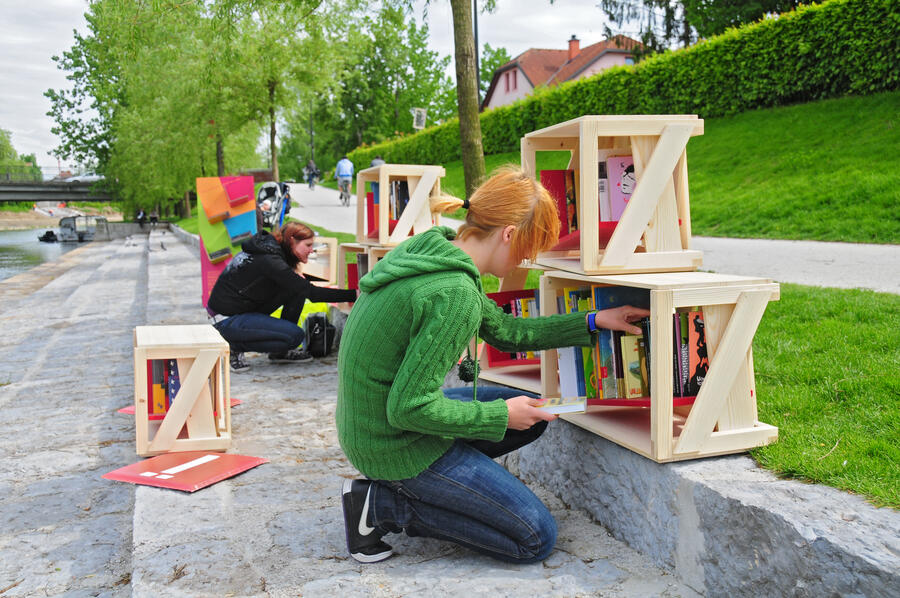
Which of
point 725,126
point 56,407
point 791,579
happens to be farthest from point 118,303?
point 725,126

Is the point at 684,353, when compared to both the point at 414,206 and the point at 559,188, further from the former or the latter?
the point at 414,206

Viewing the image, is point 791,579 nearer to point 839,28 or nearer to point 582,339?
point 582,339

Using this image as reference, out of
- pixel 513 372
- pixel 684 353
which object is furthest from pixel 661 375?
pixel 513 372

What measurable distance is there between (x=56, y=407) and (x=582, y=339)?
433cm

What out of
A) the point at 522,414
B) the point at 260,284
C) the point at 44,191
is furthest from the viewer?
the point at 44,191

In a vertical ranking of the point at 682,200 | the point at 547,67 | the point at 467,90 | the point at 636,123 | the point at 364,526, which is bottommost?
the point at 364,526

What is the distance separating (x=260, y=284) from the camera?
601cm

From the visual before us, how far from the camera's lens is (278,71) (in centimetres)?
1436

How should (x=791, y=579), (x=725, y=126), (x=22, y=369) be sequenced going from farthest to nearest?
(x=725, y=126) < (x=22, y=369) < (x=791, y=579)

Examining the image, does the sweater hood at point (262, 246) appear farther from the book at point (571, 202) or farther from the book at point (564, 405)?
the book at point (564, 405)

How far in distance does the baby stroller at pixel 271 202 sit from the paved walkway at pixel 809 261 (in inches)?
189

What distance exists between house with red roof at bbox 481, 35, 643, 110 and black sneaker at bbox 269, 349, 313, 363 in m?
41.7

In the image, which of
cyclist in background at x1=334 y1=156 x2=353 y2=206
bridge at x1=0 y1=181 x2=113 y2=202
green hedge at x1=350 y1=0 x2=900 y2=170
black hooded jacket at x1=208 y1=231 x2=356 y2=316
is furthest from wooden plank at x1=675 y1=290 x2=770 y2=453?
bridge at x1=0 y1=181 x2=113 y2=202

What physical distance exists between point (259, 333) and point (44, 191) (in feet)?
218
